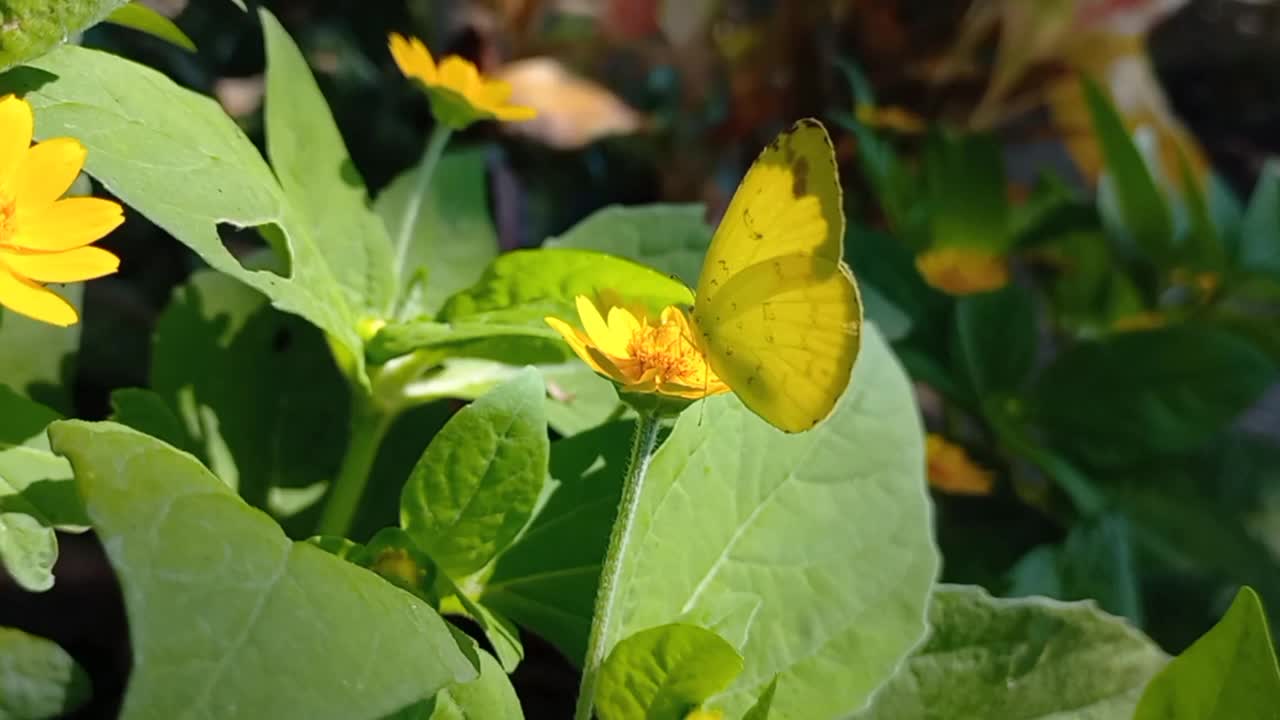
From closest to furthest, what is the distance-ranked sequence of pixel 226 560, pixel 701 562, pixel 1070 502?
pixel 226 560 → pixel 701 562 → pixel 1070 502

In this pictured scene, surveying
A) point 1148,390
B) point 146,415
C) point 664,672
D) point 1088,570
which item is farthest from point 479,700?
point 1148,390

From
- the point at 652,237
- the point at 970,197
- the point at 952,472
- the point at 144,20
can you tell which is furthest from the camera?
the point at 970,197

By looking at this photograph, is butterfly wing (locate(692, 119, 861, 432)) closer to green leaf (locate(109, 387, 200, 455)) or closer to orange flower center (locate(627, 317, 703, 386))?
orange flower center (locate(627, 317, 703, 386))

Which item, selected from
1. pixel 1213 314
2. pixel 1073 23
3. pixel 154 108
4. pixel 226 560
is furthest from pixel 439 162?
pixel 1073 23

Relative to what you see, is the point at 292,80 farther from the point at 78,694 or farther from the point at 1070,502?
the point at 1070,502

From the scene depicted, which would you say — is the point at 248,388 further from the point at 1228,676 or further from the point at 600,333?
the point at 1228,676

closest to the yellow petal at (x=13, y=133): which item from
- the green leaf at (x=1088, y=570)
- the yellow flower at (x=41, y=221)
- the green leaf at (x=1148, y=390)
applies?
the yellow flower at (x=41, y=221)
